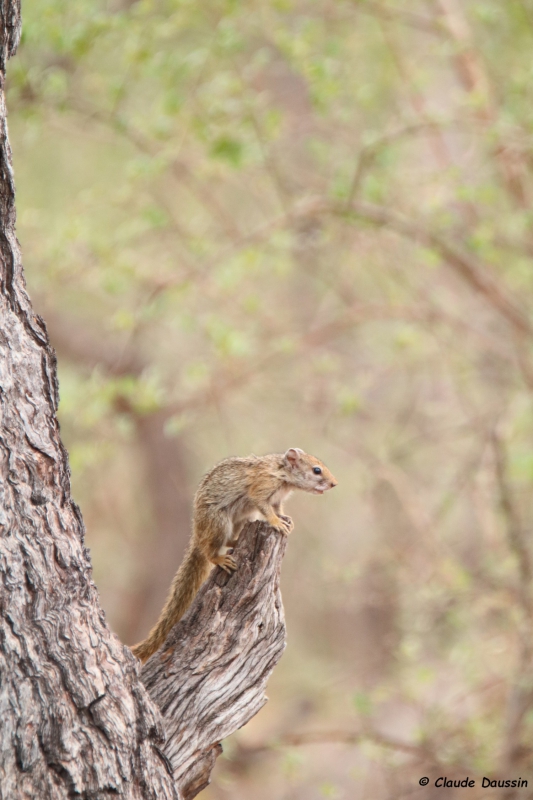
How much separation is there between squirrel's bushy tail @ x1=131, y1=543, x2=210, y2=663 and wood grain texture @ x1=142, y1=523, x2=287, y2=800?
0.36 meters

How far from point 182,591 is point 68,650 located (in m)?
0.98

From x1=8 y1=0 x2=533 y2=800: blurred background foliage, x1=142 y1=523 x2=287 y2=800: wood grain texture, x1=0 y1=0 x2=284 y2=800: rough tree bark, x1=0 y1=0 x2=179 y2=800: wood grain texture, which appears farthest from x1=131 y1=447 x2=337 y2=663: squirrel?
x1=8 y1=0 x2=533 y2=800: blurred background foliage

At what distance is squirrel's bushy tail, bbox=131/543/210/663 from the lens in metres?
2.99

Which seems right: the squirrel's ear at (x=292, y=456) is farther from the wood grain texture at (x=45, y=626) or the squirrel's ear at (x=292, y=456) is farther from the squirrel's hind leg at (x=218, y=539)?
the wood grain texture at (x=45, y=626)

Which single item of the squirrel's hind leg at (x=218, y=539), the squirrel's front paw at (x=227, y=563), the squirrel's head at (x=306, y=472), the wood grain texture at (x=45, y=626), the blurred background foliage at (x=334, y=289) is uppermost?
the blurred background foliage at (x=334, y=289)

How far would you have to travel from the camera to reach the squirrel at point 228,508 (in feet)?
10.00

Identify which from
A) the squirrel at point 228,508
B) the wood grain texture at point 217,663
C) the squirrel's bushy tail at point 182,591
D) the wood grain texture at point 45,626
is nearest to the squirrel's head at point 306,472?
the squirrel at point 228,508

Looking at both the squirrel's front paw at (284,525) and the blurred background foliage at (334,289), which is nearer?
the squirrel's front paw at (284,525)

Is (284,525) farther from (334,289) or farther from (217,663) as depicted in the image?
(334,289)

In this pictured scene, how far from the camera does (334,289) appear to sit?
23.6 ft

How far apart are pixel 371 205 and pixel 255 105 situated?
Answer: 963 mm

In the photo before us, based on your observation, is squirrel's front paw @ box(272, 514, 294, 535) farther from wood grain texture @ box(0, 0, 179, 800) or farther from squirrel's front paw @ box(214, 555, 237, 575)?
wood grain texture @ box(0, 0, 179, 800)

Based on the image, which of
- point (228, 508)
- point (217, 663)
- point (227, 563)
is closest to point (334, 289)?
point (228, 508)

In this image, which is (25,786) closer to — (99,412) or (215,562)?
(215,562)
